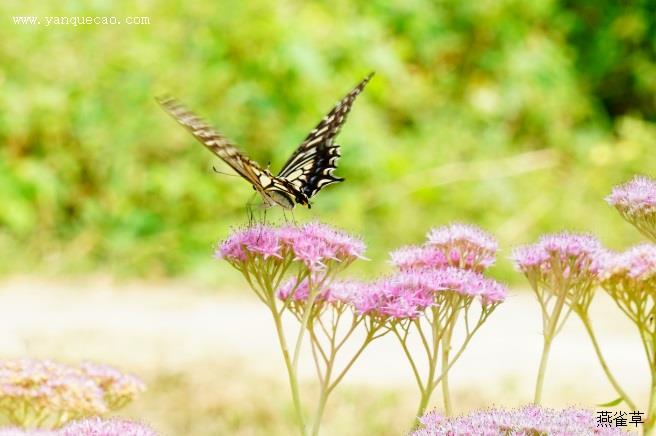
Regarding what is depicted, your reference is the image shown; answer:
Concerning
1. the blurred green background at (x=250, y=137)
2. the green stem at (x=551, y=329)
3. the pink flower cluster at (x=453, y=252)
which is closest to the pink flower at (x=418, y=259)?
the pink flower cluster at (x=453, y=252)

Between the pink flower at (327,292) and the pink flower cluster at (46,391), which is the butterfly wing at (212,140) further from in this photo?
the pink flower cluster at (46,391)

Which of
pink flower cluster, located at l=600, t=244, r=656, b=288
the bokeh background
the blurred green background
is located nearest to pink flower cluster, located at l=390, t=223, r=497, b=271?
pink flower cluster, located at l=600, t=244, r=656, b=288

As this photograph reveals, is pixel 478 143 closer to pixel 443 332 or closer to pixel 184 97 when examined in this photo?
pixel 184 97

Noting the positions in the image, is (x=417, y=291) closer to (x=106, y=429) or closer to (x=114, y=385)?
(x=106, y=429)

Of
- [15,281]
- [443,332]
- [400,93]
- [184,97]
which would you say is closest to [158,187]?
[184,97]

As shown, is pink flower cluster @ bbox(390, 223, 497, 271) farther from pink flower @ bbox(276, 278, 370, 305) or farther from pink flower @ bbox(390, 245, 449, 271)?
pink flower @ bbox(276, 278, 370, 305)

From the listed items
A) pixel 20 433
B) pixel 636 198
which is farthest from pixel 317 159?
pixel 20 433
